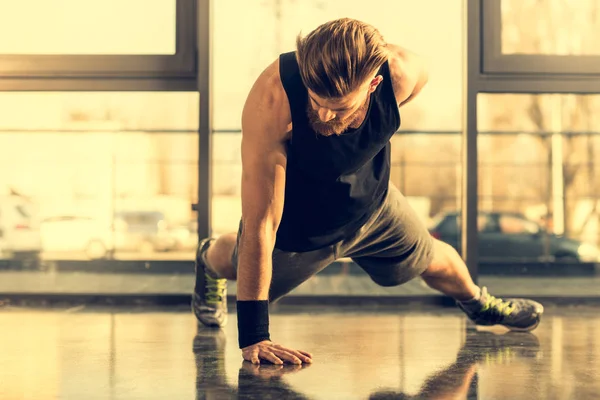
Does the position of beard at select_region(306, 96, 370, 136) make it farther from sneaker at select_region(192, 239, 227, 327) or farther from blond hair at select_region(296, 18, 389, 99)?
sneaker at select_region(192, 239, 227, 327)

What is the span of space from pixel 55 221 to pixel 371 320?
1.74 meters

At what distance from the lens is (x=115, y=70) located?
2.95m

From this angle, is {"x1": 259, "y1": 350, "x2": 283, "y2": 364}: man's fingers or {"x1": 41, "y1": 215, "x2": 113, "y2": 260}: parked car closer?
{"x1": 259, "y1": 350, "x2": 283, "y2": 364}: man's fingers

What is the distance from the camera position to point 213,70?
119 inches

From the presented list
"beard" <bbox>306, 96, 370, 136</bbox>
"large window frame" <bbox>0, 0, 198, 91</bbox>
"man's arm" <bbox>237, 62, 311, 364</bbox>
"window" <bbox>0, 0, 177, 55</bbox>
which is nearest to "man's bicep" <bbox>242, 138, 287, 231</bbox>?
"man's arm" <bbox>237, 62, 311, 364</bbox>

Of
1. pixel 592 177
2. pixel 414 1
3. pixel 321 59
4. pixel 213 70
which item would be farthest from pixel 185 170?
pixel 592 177

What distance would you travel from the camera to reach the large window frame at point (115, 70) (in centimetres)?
294

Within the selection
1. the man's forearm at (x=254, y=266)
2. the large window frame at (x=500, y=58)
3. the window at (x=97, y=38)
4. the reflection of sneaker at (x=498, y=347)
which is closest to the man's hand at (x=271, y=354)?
the man's forearm at (x=254, y=266)

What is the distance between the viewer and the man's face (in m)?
1.50

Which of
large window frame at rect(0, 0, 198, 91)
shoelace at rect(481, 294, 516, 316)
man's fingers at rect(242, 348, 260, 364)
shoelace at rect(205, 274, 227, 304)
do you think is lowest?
man's fingers at rect(242, 348, 260, 364)

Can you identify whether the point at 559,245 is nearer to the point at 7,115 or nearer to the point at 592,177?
the point at 592,177

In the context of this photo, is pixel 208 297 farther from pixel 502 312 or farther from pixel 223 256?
pixel 502 312

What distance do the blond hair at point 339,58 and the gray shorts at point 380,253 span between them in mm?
539

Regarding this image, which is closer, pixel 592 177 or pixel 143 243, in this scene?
pixel 143 243
